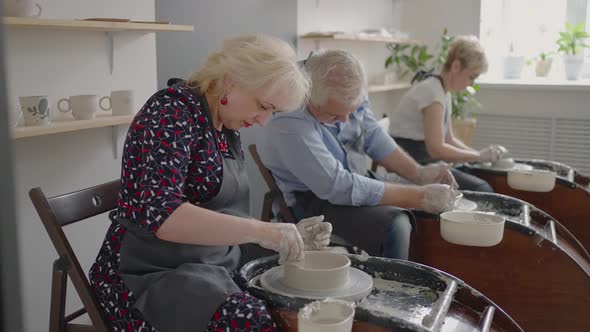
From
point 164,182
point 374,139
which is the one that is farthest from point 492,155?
point 164,182

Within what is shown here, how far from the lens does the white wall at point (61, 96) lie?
197cm

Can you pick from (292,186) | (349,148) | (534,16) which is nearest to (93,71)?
(292,186)

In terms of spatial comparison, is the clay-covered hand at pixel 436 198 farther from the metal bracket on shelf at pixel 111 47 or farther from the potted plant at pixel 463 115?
the potted plant at pixel 463 115

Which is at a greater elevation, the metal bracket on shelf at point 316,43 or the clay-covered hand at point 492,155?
the metal bracket on shelf at point 316,43

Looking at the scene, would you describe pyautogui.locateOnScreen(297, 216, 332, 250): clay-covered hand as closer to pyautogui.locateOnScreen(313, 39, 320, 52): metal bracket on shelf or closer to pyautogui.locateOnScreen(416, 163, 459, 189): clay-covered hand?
pyautogui.locateOnScreen(416, 163, 459, 189): clay-covered hand

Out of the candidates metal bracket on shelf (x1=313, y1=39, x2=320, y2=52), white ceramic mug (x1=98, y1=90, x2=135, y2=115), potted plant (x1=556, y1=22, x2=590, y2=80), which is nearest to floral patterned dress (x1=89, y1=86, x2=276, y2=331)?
white ceramic mug (x1=98, y1=90, x2=135, y2=115)

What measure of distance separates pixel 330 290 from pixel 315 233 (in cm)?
31

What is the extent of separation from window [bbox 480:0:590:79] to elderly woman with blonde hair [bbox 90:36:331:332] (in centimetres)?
412

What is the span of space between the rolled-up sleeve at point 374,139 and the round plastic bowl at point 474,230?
85 centimetres

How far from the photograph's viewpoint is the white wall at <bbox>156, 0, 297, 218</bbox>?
8.79ft

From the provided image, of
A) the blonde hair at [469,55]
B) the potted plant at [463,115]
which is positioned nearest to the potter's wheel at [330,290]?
the blonde hair at [469,55]

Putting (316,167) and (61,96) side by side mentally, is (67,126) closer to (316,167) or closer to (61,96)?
(61,96)

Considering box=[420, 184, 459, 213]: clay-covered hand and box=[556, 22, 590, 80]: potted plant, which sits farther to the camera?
box=[556, 22, 590, 80]: potted plant

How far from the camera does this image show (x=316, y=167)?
2139mm
